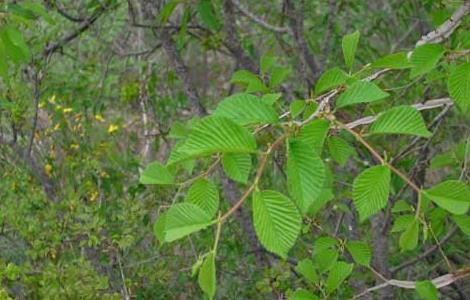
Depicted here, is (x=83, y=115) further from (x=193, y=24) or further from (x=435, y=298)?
(x=435, y=298)

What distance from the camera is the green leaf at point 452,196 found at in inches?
45.9

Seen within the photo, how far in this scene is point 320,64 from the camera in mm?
2980

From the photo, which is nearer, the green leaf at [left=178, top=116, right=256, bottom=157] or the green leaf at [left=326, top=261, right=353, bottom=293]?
the green leaf at [left=178, top=116, right=256, bottom=157]

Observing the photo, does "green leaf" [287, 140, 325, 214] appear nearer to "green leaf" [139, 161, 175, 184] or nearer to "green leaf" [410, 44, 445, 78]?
"green leaf" [139, 161, 175, 184]

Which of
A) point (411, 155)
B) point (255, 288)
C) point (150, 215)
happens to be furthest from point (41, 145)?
point (411, 155)

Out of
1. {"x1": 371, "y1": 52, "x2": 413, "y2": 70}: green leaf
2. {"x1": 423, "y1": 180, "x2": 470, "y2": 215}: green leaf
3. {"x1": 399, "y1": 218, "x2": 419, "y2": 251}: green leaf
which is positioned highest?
{"x1": 371, "y1": 52, "x2": 413, "y2": 70}: green leaf

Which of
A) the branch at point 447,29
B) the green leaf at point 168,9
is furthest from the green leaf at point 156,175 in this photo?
the green leaf at point 168,9

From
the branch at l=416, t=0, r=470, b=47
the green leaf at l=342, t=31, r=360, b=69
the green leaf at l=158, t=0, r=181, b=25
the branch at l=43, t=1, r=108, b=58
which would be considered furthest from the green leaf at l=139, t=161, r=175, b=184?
the branch at l=43, t=1, r=108, b=58

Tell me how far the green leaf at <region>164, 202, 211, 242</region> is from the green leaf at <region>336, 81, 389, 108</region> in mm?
266

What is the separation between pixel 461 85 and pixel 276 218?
1.56ft

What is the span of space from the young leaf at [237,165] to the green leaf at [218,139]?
0.52 ft

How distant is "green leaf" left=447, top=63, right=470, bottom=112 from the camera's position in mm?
1310

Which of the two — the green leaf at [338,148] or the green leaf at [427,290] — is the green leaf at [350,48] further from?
the green leaf at [427,290]

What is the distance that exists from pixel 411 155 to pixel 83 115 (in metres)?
1.31
